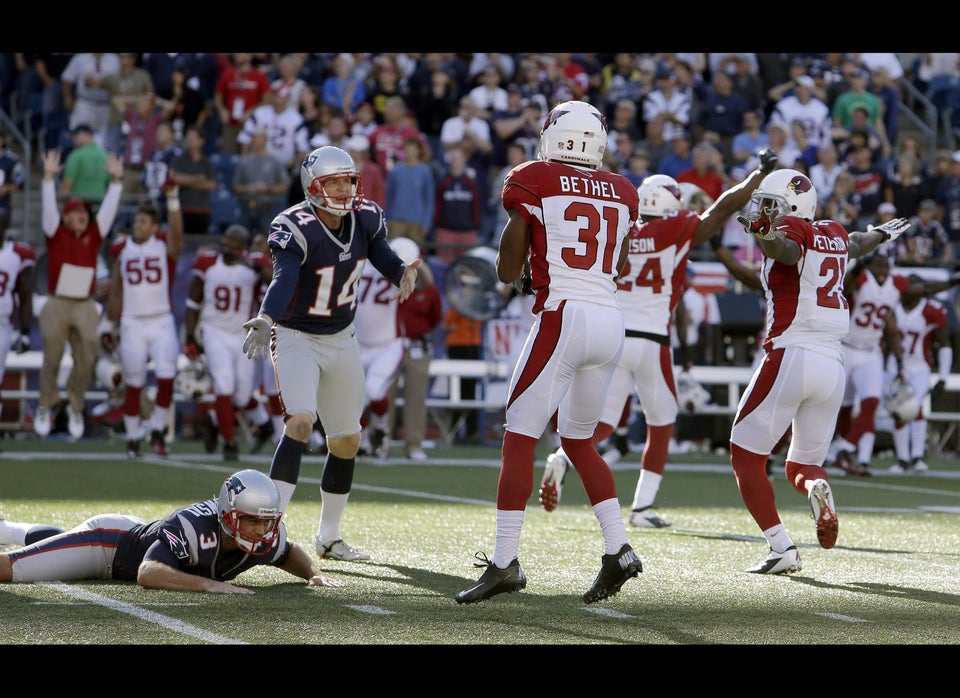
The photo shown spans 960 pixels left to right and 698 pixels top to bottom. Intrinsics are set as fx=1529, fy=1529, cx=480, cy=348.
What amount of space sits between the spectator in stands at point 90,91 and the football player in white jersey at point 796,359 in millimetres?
11679

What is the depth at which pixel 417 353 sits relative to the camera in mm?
14078

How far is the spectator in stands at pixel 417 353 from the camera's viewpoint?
45.8 ft

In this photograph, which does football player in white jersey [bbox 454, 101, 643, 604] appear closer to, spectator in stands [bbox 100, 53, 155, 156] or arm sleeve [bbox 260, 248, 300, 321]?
arm sleeve [bbox 260, 248, 300, 321]

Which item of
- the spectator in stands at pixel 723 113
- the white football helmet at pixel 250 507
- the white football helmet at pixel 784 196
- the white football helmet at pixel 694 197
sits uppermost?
the spectator in stands at pixel 723 113

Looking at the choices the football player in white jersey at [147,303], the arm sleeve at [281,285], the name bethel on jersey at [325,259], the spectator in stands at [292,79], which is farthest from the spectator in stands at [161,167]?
the arm sleeve at [281,285]

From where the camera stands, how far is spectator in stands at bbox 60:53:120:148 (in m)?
17.3

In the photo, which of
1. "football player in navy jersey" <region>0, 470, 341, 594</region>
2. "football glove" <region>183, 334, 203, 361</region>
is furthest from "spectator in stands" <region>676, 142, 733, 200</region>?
"football player in navy jersey" <region>0, 470, 341, 594</region>

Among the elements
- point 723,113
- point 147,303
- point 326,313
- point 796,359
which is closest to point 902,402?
point 723,113

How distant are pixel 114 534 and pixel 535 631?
190cm

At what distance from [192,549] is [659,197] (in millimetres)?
4158

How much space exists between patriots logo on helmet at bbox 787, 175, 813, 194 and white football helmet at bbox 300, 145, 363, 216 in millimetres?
1993

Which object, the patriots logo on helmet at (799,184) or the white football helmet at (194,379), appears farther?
the white football helmet at (194,379)

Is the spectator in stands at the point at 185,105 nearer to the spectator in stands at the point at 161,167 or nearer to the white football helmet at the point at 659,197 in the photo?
the spectator in stands at the point at 161,167

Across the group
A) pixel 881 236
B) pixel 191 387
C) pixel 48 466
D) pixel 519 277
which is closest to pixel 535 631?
pixel 519 277
